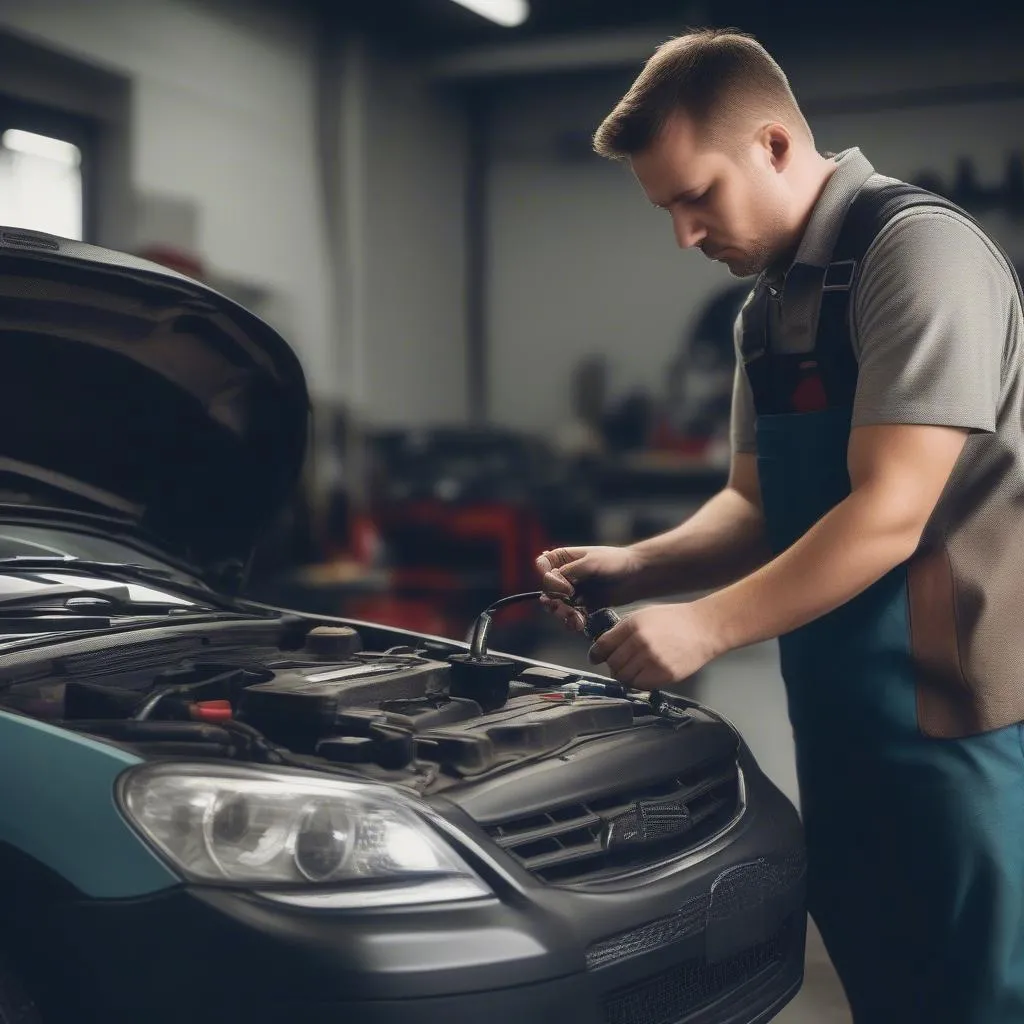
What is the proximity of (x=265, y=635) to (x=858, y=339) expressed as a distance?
3.10ft

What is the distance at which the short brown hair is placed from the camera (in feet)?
4.84

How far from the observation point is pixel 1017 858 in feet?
4.74

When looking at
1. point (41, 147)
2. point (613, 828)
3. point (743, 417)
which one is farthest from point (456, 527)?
point (613, 828)

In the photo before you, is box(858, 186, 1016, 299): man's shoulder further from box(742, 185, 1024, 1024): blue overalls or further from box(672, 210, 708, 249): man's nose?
box(672, 210, 708, 249): man's nose

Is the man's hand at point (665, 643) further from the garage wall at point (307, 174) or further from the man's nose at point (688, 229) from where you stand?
the garage wall at point (307, 174)

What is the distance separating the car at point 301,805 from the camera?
3.79ft

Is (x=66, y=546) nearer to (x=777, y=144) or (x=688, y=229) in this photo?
(x=688, y=229)

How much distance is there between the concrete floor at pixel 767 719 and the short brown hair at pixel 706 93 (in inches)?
57.2

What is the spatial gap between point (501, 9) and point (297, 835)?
7244mm

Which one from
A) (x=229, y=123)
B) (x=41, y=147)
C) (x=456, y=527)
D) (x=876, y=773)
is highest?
(x=229, y=123)

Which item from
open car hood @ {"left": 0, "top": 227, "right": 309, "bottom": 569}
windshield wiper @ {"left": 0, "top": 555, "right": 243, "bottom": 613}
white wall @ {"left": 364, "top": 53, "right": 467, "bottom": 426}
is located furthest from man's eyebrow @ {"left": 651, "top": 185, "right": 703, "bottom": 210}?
white wall @ {"left": 364, "top": 53, "right": 467, "bottom": 426}

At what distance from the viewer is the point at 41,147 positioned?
5484mm

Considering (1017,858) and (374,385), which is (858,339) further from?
(374,385)

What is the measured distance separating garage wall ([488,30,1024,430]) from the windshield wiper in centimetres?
697
